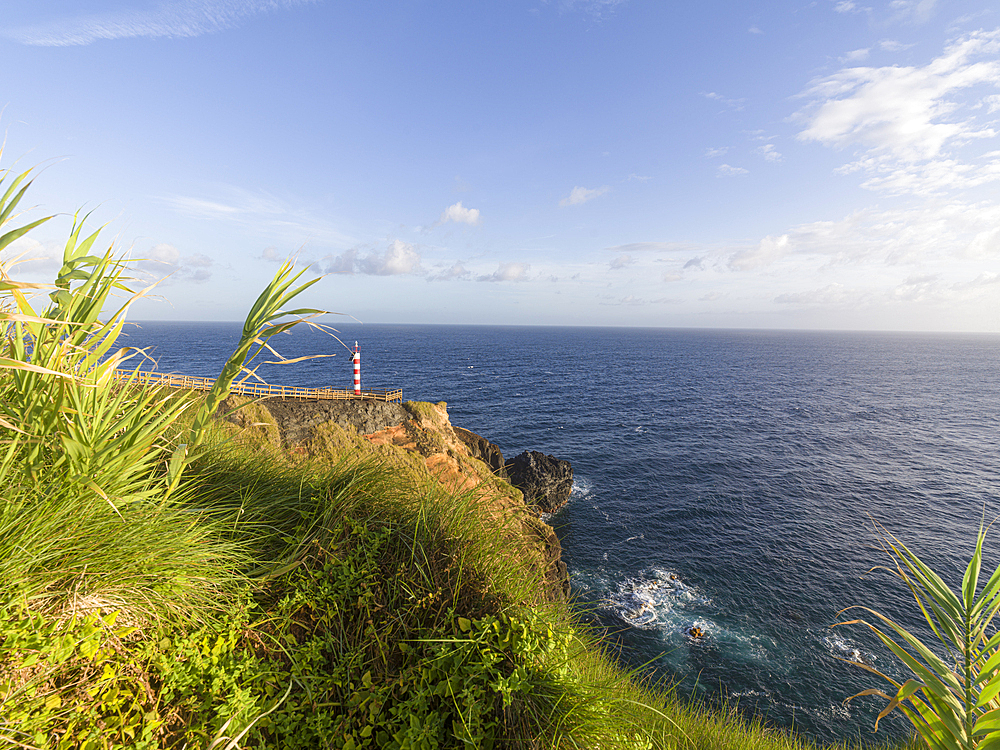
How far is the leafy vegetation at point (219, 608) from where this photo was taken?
254 cm

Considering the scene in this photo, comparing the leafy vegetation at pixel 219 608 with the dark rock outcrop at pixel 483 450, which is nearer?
the leafy vegetation at pixel 219 608

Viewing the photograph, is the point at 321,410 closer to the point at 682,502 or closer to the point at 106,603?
the point at 106,603

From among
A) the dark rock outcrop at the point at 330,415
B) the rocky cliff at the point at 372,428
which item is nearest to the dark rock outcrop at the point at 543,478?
the rocky cliff at the point at 372,428

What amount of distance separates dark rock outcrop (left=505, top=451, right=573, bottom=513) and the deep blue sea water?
1.12 metres

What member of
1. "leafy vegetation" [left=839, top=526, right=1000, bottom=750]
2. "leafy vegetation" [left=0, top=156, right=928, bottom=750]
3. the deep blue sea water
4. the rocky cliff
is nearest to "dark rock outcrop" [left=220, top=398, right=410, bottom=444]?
the rocky cliff

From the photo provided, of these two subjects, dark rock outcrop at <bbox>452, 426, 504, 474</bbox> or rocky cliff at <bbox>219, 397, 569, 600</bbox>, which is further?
dark rock outcrop at <bbox>452, 426, 504, 474</bbox>

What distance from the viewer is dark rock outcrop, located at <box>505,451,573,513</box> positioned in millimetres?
30297

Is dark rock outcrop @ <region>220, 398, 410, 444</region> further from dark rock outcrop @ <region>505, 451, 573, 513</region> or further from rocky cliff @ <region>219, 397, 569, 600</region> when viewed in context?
dark rock outcrop @ <region>505, 451, 573, 513</region>

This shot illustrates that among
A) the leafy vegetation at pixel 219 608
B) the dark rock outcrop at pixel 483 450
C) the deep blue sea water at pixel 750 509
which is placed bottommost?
the deep blue sea water at pixel 750 509

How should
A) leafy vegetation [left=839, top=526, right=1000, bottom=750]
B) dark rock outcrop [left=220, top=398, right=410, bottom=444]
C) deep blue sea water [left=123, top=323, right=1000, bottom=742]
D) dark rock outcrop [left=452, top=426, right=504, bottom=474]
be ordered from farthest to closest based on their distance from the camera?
dark rock outcrop [left=452, top=426, right=504, bottom=474] < dark rock outcrop [left=220, top=398, right=410, bottom=444] < deep blue sea water [left=123, top=323, right=1000, bottom=742] < leafy vegetation [left=839, top=526, right=1000, bottom=750]

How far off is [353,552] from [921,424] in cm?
8157

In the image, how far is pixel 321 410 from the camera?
23.8 meters

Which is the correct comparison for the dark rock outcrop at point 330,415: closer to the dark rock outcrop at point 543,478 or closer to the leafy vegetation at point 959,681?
the dark rock outcrop at point 543,478

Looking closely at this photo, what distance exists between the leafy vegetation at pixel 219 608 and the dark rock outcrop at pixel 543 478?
26.7 m
